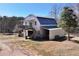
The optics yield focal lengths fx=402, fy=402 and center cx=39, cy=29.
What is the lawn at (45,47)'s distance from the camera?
438 cm

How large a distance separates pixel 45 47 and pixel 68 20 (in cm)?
39

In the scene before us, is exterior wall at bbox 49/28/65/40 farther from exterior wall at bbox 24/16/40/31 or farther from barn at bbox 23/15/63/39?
exterior wall at bbox 24/16/40/31

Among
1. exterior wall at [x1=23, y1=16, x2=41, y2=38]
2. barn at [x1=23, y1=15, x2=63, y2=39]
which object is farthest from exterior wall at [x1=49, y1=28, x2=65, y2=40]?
exterior wall at [x1=23, y1=16, x2=41, y2=38]

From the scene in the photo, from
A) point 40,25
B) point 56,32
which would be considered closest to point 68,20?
point 56,32

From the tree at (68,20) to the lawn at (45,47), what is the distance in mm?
109

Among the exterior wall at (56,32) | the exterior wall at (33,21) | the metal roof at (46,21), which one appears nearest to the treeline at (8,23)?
the exterior wall at (33,21)

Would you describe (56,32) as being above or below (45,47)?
above

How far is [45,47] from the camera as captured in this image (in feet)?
14.4

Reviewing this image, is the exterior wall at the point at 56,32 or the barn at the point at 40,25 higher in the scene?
the barn at the point at 40,25

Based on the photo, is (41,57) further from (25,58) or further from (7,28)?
(7,28)

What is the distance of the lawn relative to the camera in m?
4.38

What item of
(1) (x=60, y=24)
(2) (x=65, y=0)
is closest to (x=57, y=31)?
(1) (x=60, y=24)

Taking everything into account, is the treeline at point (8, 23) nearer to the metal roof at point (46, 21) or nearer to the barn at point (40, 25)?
the barn at point (40, 25)

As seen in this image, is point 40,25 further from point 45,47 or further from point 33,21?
point 45,47
